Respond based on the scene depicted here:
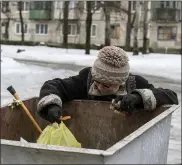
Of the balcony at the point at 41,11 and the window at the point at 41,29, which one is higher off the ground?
the balcony at the point at 41,11

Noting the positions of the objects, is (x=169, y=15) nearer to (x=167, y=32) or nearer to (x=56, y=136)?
(x=167, y=32)

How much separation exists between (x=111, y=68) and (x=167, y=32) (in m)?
39.7

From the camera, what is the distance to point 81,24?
4556 cm

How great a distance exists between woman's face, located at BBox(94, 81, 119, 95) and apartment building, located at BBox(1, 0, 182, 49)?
1373 inches

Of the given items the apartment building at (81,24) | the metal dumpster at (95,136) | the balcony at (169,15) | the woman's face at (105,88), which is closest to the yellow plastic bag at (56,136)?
the metal dumpster at (95,136)

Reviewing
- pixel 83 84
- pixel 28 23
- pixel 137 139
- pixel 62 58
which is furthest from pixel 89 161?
pixel 28 23

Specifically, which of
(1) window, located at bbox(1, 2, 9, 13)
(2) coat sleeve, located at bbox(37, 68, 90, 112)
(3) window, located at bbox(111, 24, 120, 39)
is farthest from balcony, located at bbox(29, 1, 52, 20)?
(2) coat sleeve, located at bbox(37, 68, 90, 112)

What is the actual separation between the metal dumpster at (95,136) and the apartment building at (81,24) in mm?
34732

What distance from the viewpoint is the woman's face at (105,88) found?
10.0 ft

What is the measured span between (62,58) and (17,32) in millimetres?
23759

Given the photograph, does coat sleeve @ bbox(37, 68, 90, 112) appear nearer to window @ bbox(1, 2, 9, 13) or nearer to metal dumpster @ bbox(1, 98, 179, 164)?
metal dumpster @ bbox(1, 98, 179, 164)

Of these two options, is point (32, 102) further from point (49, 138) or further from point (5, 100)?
point (5, 100)

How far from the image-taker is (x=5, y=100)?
9375 mm

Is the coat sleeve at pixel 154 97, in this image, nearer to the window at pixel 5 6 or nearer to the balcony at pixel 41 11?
the window at pixel 5 6
